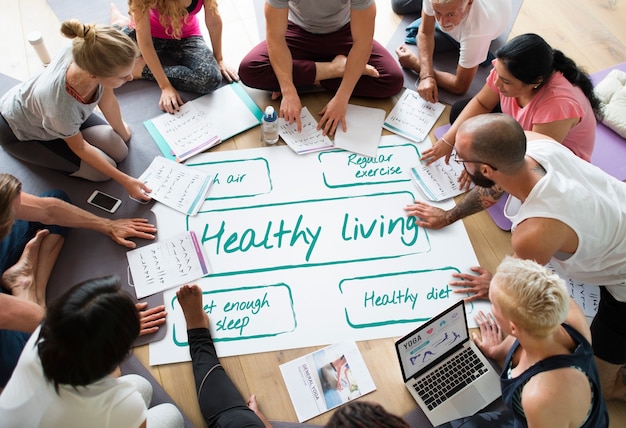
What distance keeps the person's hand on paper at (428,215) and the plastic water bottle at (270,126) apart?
62 cm

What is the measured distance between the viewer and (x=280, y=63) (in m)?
2.15

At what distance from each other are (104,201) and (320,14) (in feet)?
3.95

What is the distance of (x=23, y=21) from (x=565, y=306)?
2.77 meters

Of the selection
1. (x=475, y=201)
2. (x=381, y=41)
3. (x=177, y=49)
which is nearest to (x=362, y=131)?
(x=475, y=201)

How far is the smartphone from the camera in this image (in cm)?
194

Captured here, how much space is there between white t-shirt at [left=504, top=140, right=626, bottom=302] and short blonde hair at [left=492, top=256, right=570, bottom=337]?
26 cm

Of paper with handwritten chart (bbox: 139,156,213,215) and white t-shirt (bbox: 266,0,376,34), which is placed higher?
white t-shirt (bbox: 266,0,376,34)

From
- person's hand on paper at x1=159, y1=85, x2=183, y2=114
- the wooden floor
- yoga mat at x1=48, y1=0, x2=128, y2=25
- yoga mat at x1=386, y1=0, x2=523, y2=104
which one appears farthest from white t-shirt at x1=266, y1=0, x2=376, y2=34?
yoga mat at x1=48, y1=0, x2=128, y2=25

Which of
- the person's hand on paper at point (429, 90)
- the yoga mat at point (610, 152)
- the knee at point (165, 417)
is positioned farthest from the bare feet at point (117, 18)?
the yoga mat at point (610, 152)

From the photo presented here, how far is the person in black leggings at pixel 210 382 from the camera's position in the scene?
1.46 metres

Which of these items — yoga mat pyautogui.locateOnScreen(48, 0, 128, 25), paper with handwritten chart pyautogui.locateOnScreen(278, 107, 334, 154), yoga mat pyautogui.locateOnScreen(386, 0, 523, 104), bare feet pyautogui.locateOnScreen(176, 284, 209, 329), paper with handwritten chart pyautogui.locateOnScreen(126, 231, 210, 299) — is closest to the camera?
bare feet pyautogui.locateOnScreen(176, 284, 209, 329)

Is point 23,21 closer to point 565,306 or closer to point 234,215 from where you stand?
point 234,215

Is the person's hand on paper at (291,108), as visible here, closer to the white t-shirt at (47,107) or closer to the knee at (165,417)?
the white t-shirt at (47,107)

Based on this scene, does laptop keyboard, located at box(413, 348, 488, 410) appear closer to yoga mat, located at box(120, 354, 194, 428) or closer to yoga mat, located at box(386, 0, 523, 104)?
yoga mat, located at box(120, 354, 194, 428)
